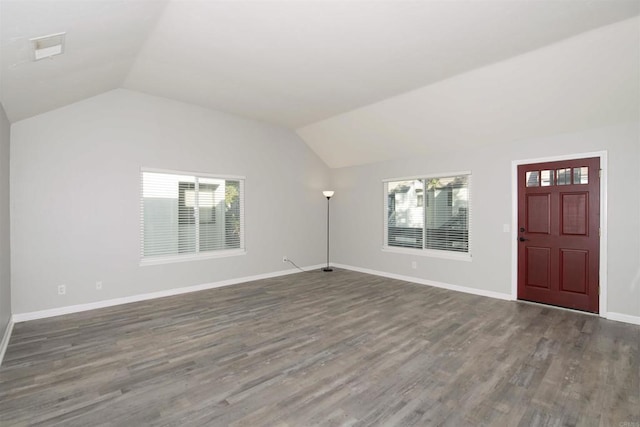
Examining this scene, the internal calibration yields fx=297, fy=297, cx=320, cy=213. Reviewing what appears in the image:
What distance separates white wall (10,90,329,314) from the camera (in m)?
3.73

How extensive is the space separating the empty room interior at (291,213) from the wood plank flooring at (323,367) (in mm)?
25

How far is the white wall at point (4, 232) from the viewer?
3.00 meters

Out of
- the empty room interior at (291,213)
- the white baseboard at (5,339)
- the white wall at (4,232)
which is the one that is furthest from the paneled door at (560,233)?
the white wall at (4,232)

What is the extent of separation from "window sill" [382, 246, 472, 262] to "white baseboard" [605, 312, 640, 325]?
1.76 m

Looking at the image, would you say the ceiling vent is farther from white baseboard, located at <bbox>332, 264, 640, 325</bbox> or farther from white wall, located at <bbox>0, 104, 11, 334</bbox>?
white baseboard, located at <bbox>332, 264, 640, 325</bbox>

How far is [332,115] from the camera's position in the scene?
550 cm

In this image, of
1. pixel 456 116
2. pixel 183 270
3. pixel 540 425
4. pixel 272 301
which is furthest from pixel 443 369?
pixel 183 270

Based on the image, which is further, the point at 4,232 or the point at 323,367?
the point at 4,232

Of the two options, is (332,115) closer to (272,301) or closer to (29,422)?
(272,301)

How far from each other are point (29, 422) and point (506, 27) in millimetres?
4775

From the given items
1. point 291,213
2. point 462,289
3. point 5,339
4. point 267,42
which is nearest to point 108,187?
point 5,339

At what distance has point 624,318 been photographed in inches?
143

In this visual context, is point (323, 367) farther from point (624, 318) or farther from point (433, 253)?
point (624, 318)

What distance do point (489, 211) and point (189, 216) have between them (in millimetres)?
4997
